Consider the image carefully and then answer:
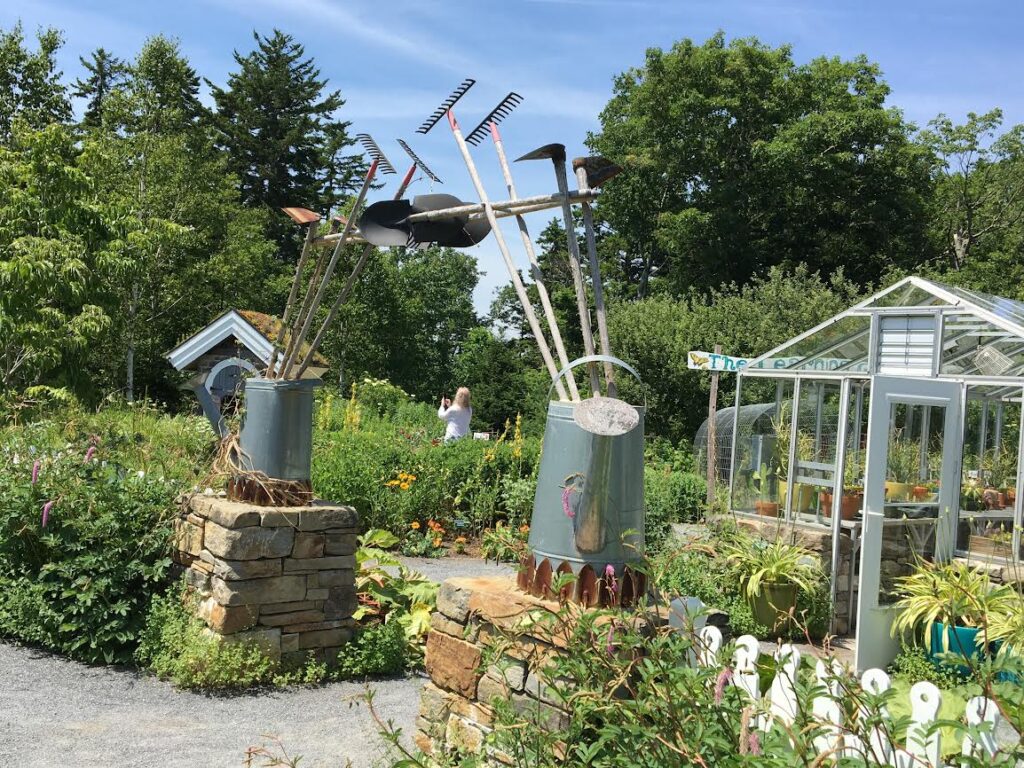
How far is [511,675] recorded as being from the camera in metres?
3.05

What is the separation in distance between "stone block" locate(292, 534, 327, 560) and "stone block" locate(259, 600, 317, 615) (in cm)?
26

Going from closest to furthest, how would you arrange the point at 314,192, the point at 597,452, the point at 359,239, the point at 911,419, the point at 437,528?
the point at 597,452
the point at 359,239
the point at 911,419
the point at 437,528
the point at 314,192

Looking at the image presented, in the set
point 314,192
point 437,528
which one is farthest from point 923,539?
point 314,192

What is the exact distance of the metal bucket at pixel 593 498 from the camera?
3.00 metres

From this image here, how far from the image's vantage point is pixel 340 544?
202 inches

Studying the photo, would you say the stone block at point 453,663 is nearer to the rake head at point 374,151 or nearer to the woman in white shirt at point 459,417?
the rake head at point 374,151

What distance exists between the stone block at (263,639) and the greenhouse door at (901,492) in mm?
4146

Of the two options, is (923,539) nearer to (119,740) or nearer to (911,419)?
(911,419)

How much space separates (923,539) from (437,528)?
453 centimetres

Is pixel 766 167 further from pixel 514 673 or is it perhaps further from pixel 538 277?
pixel 514 673

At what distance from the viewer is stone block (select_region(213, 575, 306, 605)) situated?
477 centimetres

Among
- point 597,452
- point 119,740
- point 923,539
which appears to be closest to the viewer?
point 597,452

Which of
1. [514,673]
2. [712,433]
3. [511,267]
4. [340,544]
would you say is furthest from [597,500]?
[712,433]

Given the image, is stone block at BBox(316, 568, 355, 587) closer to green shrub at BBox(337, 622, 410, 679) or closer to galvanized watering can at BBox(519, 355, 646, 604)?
green shrub at BBox(337, 622, 410, 679)
